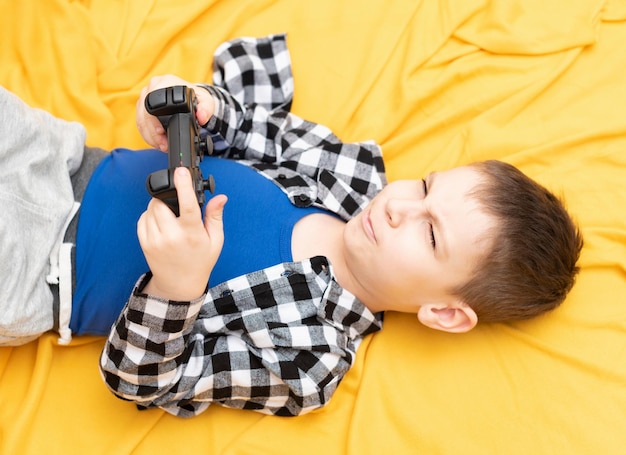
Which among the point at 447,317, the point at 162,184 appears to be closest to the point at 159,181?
the point at 162,184

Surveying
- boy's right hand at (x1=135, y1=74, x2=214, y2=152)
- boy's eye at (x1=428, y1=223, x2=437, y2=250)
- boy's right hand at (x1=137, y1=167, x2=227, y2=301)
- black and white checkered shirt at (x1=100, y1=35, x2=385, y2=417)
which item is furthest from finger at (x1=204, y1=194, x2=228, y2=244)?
boy's eye at (x1=428, y1=223, x2=437, y2=250)

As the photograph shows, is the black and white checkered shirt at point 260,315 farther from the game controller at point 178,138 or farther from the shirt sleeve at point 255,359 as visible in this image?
the game controller at point 178,138

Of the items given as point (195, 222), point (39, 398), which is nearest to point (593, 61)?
point (195, 222)

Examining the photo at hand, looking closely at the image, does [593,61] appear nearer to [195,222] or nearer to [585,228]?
[585,228]

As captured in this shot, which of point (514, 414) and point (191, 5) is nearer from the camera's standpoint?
point (514, 414)

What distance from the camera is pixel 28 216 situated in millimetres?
949

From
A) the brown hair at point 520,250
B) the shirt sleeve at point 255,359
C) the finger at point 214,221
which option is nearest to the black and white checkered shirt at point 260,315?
the shirt sleeve at point 255,359

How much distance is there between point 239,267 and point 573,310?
2.02ft

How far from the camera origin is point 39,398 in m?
1.03

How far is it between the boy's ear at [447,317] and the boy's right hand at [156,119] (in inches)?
19.9

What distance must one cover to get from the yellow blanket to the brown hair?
12 centimetres

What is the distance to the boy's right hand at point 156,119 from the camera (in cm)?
98

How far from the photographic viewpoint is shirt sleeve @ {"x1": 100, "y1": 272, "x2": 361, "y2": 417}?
96 centimetres

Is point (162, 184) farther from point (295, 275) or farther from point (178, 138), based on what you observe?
point (295, 275)
